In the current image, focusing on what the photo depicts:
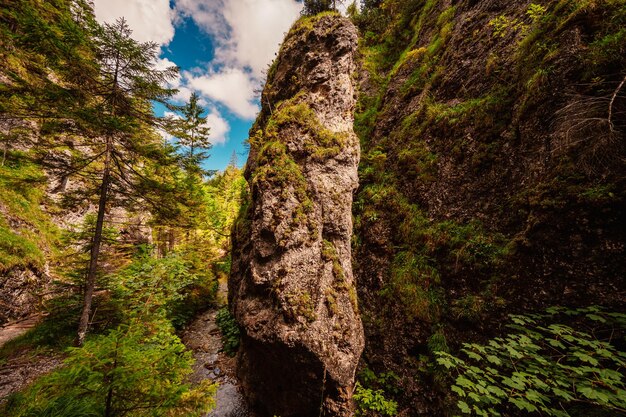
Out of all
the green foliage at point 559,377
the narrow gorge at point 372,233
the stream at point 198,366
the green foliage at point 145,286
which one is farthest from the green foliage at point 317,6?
the stream at point 198,366

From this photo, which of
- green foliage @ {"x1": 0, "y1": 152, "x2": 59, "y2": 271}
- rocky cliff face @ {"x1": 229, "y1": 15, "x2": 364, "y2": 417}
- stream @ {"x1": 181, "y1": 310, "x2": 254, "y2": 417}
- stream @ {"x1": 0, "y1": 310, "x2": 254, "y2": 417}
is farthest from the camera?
green foliage @ {"x1": 0, "y1": 152, "x2": 59, "y2": 271}

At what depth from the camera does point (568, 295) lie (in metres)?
4.00

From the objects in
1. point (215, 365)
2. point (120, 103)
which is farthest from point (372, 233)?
point (120, 103)

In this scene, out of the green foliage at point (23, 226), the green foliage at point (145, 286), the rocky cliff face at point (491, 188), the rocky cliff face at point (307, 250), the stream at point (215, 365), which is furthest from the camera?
the green foliage at point (23, 226)

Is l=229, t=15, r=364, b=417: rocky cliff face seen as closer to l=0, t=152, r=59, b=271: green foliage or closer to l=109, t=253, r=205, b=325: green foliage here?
l=109, t=253, r=205, b=325: green foliage

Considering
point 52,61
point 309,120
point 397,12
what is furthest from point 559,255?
point 397,12

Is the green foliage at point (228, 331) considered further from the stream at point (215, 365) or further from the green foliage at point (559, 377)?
the green foliage at point (559, 377)

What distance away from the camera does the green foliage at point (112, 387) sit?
2480mm

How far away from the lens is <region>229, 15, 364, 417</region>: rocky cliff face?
5.83m

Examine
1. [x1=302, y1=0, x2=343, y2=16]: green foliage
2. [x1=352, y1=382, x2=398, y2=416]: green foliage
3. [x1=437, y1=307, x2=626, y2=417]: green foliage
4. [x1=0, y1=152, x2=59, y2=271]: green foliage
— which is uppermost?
[x1=302, y1=0, x2=343, y2=16]: green foliage

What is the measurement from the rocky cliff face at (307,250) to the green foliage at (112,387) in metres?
2.90

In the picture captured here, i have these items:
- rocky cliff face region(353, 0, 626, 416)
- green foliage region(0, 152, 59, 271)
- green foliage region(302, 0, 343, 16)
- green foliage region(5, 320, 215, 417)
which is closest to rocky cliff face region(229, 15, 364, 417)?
rocky cliff face region(353, 0, 626, 416)

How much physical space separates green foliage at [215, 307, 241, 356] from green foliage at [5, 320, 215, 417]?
7194 millimetres

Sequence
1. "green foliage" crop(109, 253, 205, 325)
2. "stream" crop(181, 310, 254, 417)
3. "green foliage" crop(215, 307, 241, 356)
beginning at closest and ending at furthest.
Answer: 1. "stream" crop(181, 310, 254, 417)
2. "green foliage" crop(109, 253, 205, 325)
3. "green foliage" crop(215, 307, 241, 356)
